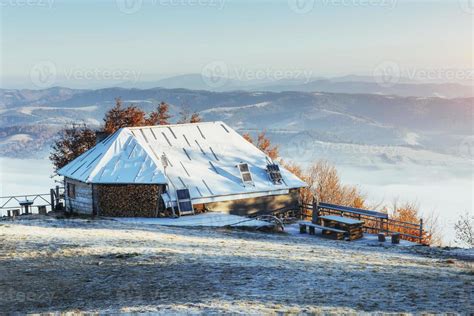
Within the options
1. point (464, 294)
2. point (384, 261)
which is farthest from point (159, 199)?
point (464, 294)

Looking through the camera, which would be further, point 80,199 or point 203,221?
point 80,199

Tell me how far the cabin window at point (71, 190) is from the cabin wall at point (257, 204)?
7260 mm

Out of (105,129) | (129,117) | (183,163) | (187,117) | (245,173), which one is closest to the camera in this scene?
(183,163)

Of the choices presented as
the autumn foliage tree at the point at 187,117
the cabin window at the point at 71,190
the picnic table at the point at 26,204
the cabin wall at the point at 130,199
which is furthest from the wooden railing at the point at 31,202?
the autumn foliage tree at the point at 187,117

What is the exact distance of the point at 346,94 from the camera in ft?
633

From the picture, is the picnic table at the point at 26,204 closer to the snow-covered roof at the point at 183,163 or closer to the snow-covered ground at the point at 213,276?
the snow-covered roof at the point at 183,163

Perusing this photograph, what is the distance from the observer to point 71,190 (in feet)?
105

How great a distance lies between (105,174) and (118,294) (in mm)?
17487

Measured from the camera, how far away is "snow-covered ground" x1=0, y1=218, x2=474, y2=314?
12000 mm

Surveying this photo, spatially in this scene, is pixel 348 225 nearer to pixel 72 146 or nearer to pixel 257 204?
pixel 257 204

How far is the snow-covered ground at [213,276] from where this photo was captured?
1200 centimetres

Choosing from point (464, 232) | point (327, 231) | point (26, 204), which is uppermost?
point (26, 204)

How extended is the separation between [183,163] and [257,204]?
179 inches

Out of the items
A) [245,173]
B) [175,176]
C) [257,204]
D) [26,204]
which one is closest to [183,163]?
[175,176]
